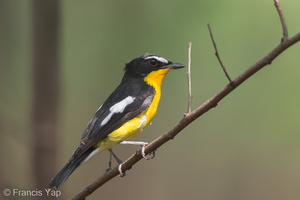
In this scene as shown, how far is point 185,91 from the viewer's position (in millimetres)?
6859

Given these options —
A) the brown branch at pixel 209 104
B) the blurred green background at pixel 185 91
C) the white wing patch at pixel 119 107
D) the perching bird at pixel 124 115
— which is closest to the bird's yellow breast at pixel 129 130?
the perching bird at pixel 124 115

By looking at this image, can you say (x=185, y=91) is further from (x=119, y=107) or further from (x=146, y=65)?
(x=119, y=107)

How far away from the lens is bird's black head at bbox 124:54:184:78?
4.30 meters

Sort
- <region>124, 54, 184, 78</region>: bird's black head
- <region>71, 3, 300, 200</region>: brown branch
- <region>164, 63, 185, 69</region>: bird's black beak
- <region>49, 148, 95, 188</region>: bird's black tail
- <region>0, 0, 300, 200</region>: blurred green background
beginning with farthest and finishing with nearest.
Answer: <region>0, 0, 300, 200</region>: blurred green background
<region>124, 54, 184, 78</region>: bird's black head
<region>164, 63, 185, 69</region>: bird's black beak
<region>49, 148, 95, 188</region>: bird's black tail
<region>71, 3, 300, 200</region>: brown branch

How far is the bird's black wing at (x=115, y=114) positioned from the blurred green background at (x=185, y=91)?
204cm

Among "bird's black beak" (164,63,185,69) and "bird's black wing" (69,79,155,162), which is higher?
"bird's black beak" (164,63,185,69)

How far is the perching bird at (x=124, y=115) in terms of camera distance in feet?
12.6

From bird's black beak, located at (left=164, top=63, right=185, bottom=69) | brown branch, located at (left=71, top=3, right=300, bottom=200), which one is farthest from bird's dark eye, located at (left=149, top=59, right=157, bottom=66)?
brown branch, located at (left=71, top=3, right=300, bottom=200)

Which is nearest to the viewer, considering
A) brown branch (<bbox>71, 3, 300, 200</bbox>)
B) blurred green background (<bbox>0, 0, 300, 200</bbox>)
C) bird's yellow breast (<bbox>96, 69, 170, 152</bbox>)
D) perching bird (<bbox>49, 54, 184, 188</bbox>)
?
brown branch (<bbox>71, 3, 300, 200</bbox>)

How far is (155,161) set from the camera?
7035mm

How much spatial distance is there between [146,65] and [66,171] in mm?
1164

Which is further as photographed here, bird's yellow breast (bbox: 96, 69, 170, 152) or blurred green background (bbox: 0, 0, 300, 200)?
blurred green background (bbox: 0, 0, 300, 200)

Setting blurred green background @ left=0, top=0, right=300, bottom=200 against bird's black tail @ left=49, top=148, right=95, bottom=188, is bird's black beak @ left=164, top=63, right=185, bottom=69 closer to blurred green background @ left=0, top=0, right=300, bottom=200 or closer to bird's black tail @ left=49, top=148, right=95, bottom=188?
bird's black tail @ left=49, top=148, right=95, bottom=188

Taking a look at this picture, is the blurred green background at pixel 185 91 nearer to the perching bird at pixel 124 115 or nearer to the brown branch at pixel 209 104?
the perching bird at pixel 124 115
